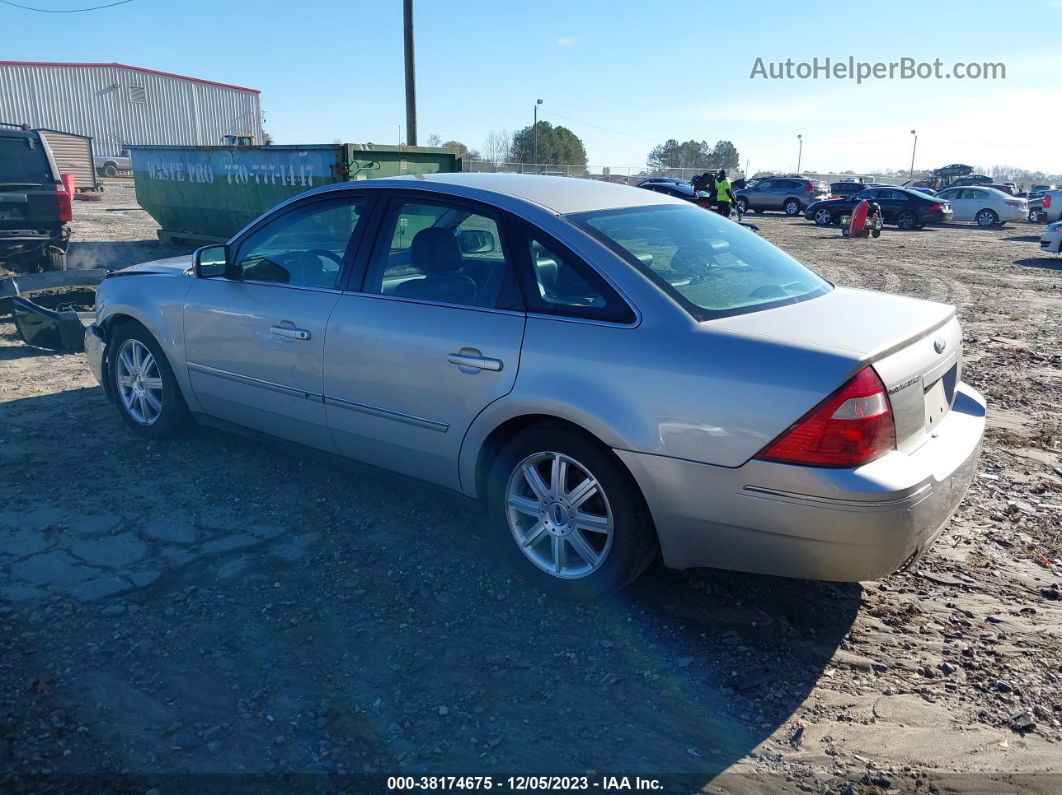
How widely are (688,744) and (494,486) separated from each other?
4.39ft

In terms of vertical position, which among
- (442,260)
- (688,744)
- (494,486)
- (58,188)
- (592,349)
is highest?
(58,188)

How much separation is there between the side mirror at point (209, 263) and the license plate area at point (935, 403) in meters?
3.59

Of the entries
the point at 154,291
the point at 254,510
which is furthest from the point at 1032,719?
the point at 154,291

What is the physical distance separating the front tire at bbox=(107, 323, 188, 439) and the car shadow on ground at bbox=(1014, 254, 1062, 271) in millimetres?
17201

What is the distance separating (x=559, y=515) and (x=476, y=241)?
1.32 m

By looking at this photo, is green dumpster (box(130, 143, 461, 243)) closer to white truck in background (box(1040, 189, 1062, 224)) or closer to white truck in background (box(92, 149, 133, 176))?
white truck in background (box(1040, 189, 1062, 224))

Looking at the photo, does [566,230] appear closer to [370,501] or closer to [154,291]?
[370,501]

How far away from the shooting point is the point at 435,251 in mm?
3938

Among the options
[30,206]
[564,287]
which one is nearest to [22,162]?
[30,206]

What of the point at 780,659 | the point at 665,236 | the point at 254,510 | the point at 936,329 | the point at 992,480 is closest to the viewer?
the point at 780,659

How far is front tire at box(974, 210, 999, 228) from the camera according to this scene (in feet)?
99.6

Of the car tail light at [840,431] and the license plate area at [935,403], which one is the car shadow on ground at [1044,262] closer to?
the license plate area at [935,403]

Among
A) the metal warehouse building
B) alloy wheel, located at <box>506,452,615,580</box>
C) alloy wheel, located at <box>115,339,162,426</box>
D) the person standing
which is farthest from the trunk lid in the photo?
the metal warehouse building

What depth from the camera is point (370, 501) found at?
14.5 feet
